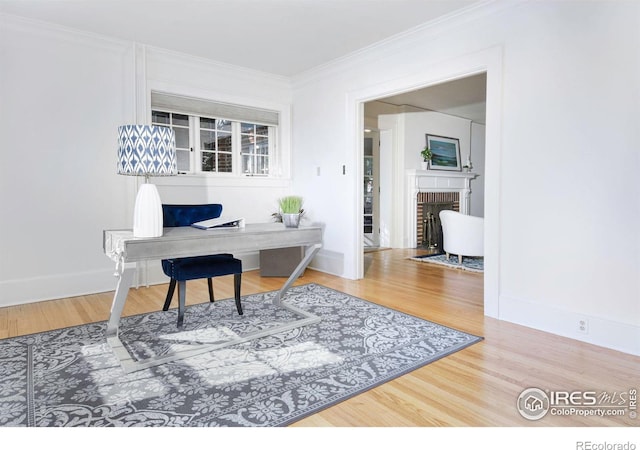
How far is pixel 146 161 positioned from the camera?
2.26m

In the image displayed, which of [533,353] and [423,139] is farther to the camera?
[423,139]

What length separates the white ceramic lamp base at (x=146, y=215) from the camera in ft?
7.45

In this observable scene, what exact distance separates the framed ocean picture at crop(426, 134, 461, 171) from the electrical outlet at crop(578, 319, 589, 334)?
4.87 meters

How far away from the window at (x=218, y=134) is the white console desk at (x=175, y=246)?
88.1 inches

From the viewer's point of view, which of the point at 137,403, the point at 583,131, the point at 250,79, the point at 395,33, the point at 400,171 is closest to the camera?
the point at 137,403

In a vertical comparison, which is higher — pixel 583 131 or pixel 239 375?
pixel 583 131

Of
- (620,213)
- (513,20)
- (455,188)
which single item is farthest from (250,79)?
(455,188)

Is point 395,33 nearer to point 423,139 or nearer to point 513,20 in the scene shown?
point 513,20

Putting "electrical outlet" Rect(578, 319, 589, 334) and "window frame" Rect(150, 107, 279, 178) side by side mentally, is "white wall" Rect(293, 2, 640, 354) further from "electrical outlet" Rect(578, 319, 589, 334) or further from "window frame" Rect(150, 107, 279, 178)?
"window frame" Rect(150, 107, 279, 178)

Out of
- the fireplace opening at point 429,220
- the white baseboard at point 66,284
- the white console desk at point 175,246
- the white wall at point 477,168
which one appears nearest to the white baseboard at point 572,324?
the white console desk at point 175,246

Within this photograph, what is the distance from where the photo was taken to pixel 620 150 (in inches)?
96.8

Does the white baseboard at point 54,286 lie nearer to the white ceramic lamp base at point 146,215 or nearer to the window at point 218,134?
the window at point 218,134

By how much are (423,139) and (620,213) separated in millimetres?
4875
